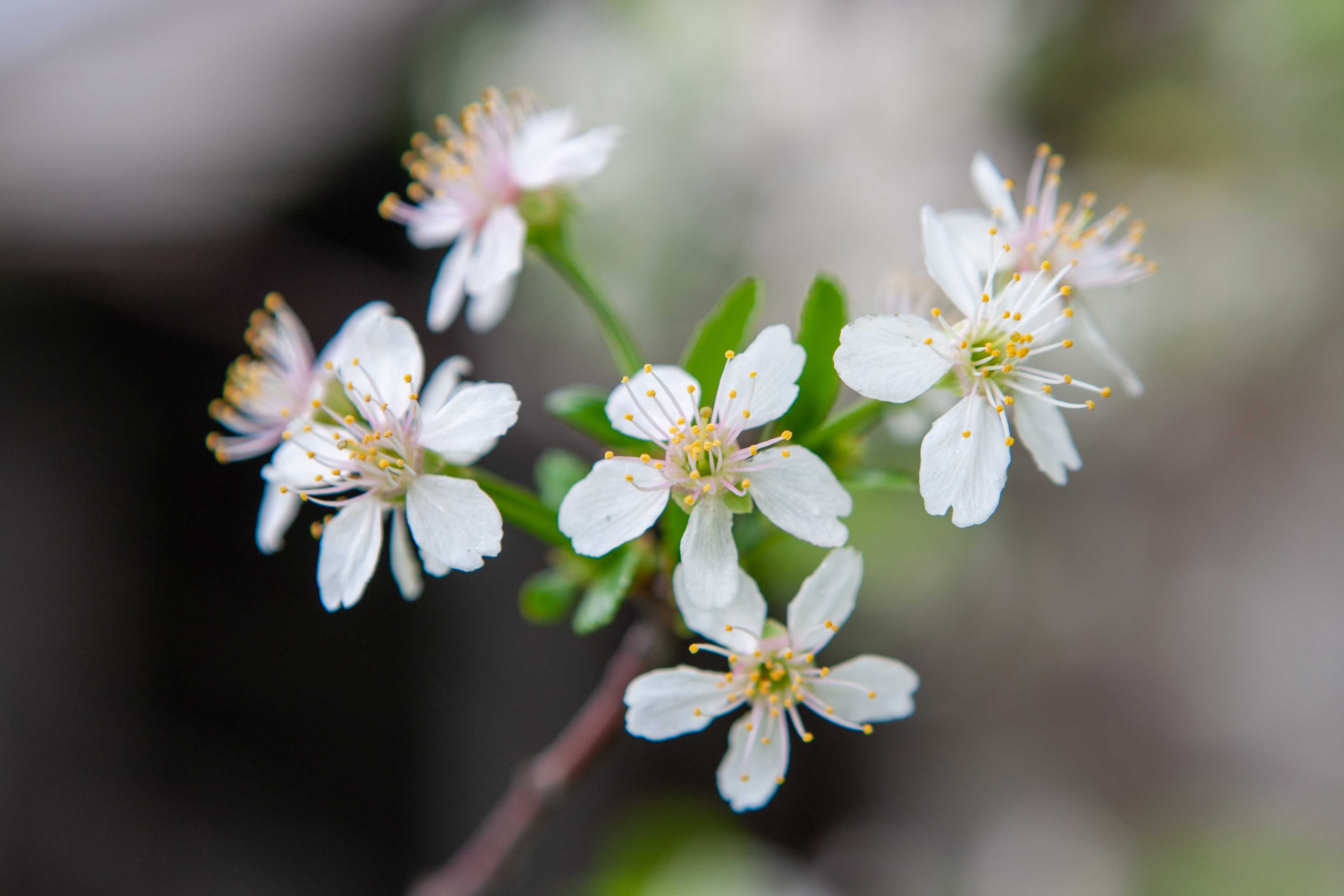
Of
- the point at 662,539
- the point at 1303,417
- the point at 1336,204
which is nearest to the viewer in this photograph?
the point at 662,539

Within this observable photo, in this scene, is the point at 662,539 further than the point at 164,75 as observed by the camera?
No

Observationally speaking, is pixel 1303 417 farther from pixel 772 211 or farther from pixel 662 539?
pixel 662 539

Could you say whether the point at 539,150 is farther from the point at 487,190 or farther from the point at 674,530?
the point at 674,530

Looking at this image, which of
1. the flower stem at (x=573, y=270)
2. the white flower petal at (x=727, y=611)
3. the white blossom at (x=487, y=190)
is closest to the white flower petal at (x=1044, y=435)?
the white flower petal at (x=727, y=611)

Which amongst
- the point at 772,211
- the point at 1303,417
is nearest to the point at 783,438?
the point at 772,211

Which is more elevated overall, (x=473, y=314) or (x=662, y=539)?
(x=473, y=314)

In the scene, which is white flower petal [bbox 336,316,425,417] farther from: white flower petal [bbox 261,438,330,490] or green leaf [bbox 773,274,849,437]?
green leaf [bbox 773,274,849,437]

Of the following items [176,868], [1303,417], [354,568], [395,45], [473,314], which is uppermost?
[1303,417]

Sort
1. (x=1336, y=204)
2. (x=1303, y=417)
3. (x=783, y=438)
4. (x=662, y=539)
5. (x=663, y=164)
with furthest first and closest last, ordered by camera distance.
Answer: (x=1303, y=417) < (x=663, y=164) < (x=1336, y=204) < (x=662, y=539) < (x=783, y=438)
